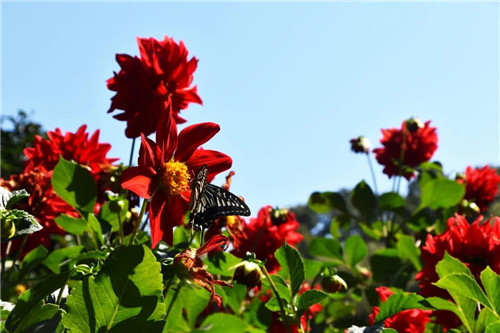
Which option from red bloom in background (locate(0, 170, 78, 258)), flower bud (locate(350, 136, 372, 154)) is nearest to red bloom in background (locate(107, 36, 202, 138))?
red bloom in background (locate(0, 170, 78, 258))

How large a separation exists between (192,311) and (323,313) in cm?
88

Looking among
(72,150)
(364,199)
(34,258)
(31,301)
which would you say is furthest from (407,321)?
(364,199)

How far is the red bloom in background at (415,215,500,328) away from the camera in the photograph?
112 centimetres

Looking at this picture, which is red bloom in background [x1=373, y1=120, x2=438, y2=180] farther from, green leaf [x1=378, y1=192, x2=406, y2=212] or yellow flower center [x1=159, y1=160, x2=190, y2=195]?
yellow flower center [x1=159, y1=160, x2=190, y2=195]

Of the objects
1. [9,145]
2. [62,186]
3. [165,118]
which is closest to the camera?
[165,118]

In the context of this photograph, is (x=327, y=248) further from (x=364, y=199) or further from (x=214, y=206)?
(x=214, y=206)

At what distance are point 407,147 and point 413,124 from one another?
0.36 feet

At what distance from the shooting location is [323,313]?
2.21 meters

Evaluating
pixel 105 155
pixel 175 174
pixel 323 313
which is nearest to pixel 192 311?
pixel 105 155

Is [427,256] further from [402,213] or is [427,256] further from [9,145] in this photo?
[9,145]

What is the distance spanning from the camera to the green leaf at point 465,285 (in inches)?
33.2

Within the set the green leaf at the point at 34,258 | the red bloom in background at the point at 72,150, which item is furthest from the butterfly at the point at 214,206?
the red bloom in background at the point at 72,150

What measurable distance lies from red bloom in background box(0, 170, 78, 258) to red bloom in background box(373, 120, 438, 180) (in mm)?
1545

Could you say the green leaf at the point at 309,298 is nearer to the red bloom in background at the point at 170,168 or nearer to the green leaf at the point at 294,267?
the green leaf at the point at 294,267
